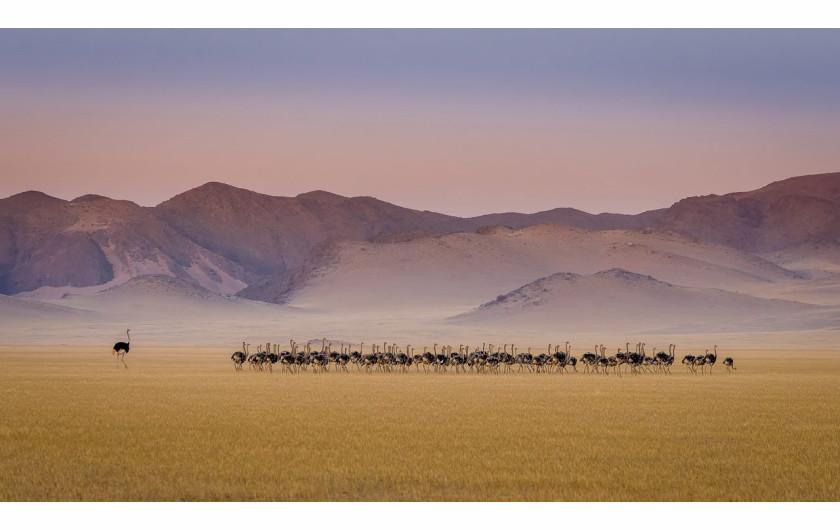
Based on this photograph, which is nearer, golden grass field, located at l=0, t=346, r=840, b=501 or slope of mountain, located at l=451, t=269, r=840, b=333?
golden grass field, located at l=0, t=346, r=840, b=501

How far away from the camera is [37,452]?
18.5 m

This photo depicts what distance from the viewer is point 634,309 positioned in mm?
126438

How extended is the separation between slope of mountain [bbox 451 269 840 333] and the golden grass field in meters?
80.0

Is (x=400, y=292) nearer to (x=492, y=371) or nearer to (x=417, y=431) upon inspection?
(x=492, y=371)

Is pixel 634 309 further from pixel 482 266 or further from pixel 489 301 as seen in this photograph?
pixel 482 266

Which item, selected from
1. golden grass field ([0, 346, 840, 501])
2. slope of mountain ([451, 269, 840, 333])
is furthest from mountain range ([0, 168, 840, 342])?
golden grass field ([0, 346, 840, 501])

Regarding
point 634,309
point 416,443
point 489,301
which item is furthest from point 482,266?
point 416,443

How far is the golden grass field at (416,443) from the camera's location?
50.6 ft

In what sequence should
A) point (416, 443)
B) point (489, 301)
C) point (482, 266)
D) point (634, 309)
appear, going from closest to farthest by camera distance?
point (416, 443) < point (634, 309) < point (489, 301) < point (482, 266)

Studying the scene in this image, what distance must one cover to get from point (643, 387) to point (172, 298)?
393ft

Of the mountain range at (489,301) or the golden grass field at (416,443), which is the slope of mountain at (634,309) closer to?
the mountain range at (489,301)

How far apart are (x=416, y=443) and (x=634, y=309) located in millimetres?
109050

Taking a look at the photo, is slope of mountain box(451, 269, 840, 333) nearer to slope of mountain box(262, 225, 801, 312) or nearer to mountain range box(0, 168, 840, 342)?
mountain range box(0, 168, 840, 342)

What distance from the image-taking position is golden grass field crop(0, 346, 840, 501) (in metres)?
15.4
